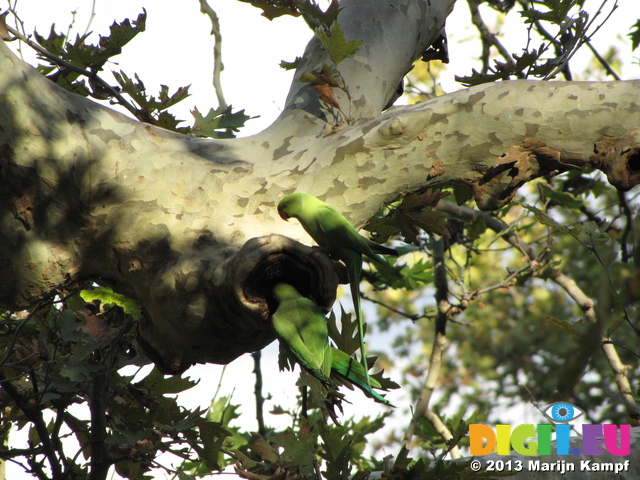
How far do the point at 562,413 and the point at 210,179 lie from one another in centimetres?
197

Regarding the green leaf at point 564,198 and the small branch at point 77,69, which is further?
the green leaf at point 564,198

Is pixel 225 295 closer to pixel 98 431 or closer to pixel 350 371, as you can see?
pixel 350 371

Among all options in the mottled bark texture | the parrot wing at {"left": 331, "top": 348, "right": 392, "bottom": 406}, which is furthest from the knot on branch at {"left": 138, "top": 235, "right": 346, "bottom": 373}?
the parrot wing at {"left": 331, "top": 348, "right": 392, "bottom": 406}

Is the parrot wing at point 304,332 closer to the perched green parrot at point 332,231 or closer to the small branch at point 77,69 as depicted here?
the perched green parrot at point 332,231

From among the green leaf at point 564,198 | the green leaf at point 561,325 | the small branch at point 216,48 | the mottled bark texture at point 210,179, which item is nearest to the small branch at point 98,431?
the mottled bark texture at point 210,179

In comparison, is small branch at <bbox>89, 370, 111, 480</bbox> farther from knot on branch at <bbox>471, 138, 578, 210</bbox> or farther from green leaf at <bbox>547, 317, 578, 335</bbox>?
green leaf at <bbox>547, 317, 578, 335</bbox>

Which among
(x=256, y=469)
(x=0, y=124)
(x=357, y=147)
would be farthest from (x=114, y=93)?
(x=256, y=469)

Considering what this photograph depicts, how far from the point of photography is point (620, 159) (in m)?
1.57

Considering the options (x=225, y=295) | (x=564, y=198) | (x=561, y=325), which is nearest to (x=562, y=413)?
(x=561, y=325)

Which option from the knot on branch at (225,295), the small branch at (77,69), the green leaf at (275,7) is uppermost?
the green leaf at (275,7)

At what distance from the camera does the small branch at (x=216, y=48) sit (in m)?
3.60

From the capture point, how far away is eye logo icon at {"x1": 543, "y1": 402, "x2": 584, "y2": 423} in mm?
2605

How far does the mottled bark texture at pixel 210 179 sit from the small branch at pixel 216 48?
73.9 inches

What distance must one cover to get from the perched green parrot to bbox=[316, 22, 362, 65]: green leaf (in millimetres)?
630
